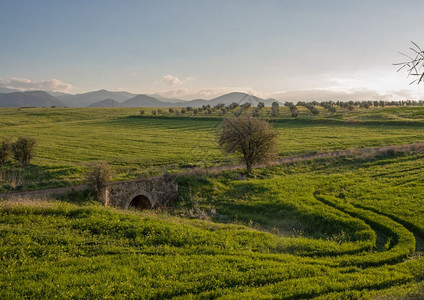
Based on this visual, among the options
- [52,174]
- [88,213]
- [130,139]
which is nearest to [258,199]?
[88,213]

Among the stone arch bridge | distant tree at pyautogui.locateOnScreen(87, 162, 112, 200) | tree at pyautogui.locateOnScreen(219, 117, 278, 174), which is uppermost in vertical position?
tree at pyautogui.locateOnScreen(219, 117, 278, 174)

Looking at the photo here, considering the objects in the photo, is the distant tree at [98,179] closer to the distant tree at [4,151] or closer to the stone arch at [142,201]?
the stone arch at [142,201]

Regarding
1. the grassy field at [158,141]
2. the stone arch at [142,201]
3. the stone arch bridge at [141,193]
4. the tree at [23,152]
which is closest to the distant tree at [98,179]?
the stone arch bridge at [141,193]

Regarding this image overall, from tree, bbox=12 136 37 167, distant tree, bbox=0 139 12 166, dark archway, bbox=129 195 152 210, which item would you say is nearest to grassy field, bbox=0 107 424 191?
distant tree, bbox=0 139 12 166

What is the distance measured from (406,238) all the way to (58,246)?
791 inches

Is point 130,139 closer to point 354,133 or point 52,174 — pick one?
point 52,174

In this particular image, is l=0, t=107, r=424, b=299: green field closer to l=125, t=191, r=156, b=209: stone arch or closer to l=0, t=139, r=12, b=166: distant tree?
l=0, t=139, r=12, b=166: distant tree

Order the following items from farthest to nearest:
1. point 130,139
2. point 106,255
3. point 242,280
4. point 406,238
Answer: point 130,139 → point 406,238 → point 106,255 → point 242,280

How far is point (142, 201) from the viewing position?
36844 millimetres

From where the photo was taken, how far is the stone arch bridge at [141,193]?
107 feet

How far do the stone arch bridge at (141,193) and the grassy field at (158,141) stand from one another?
16.9 feet

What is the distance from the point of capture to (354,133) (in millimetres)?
79500

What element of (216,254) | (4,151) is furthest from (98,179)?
(4,151)

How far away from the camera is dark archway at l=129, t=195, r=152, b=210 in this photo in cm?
3638
